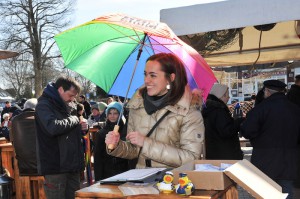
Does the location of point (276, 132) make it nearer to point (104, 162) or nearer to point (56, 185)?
point (104, 162)

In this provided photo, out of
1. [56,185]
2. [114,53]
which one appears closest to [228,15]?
[114,53]

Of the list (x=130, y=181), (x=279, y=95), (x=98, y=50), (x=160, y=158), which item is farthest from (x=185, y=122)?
(x=279, y=95)

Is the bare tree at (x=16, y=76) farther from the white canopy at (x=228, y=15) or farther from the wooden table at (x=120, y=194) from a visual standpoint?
the wooden table at (x=120, y=194)

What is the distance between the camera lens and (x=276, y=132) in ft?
13.0

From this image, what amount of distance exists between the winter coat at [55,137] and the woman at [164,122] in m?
1.35

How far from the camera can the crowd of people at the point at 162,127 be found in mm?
2416

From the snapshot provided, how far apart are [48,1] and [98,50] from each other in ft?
81.6

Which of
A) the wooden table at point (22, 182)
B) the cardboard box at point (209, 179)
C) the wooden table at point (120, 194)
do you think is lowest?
the wooden table at point (22, 182)

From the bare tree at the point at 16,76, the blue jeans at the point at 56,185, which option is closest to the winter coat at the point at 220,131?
the blue jeans at the point at 56,185

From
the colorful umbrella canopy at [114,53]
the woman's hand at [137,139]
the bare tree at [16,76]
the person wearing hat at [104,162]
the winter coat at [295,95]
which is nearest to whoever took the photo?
the woman's hand at [137,139]

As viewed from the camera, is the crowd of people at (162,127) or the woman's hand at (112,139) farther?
the crowd of people at (162,127)

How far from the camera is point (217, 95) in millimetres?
4363

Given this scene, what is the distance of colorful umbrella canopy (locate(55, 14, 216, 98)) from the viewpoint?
9.50 ft

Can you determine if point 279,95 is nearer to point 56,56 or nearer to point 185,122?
point 185,122
